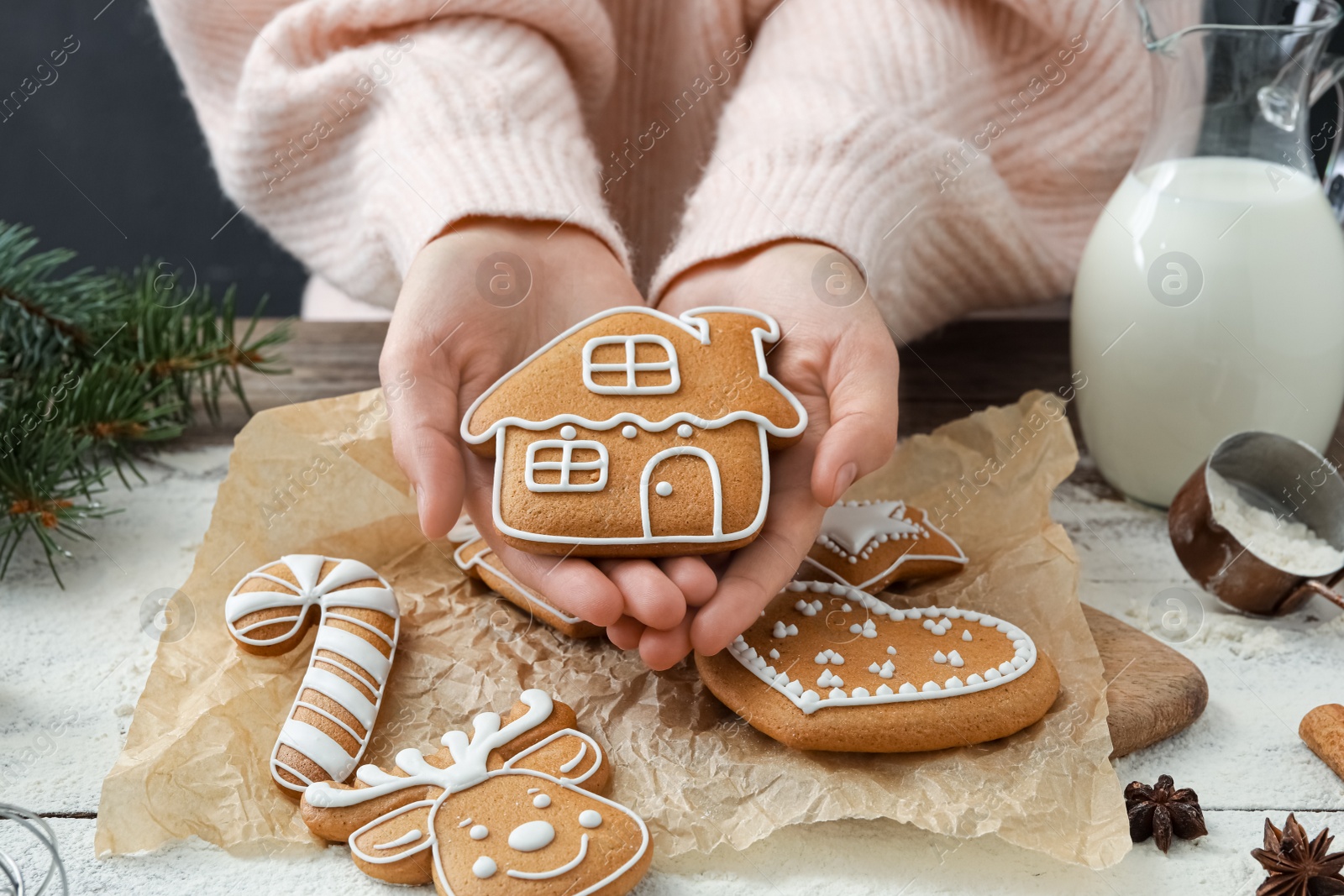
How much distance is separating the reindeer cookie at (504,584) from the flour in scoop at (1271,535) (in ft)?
2.39

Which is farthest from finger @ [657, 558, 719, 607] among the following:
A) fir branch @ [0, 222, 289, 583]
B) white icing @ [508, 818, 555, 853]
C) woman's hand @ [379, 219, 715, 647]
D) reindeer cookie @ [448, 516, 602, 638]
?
fir branch @ [0, 222, 289, 583]

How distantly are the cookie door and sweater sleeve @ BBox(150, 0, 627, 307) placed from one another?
1.34 feet

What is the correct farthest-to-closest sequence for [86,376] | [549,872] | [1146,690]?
[86,376] < [1146,690] < [549,872]

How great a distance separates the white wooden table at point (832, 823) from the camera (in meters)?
0.88

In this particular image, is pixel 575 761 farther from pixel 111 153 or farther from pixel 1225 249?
pixel 111 153

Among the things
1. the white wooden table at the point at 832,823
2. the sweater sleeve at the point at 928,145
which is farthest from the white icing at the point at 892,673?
the sweater sleeve at the point at 928,145

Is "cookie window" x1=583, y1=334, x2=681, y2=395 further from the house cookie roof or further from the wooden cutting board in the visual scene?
the wooden cutting board

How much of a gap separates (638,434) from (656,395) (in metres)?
0.05

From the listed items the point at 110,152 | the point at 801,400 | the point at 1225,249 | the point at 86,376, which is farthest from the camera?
the point at 110,152

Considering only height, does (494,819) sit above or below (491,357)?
below

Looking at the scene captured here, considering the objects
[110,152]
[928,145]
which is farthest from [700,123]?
[110,152]

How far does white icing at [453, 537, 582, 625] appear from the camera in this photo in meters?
1.14

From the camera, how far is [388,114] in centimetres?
145

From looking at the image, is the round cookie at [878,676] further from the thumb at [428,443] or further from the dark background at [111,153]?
the dark background at [111,153]
